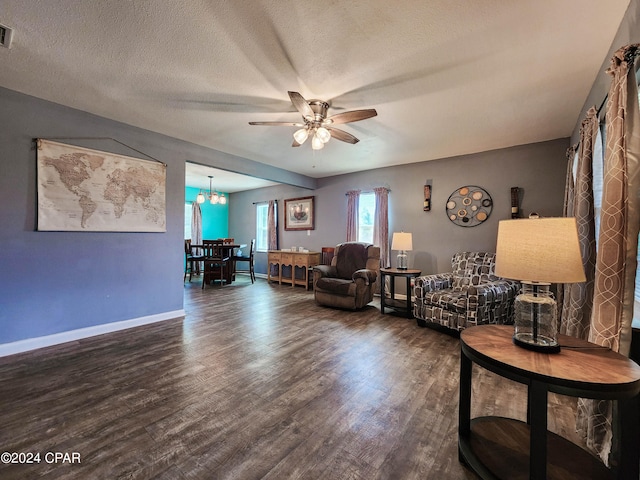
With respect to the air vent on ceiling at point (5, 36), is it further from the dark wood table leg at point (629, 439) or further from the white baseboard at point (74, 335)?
the dark wood table leg at point (629, 439)

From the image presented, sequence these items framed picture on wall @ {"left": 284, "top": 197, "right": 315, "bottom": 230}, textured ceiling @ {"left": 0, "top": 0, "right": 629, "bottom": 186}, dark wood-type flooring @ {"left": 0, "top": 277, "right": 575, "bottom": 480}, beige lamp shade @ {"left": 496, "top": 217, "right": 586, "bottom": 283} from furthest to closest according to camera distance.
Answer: framed picture on wall @ {"left": 284, "top": 197, "right": 315, "bottom": 230}
textured ceiling @ {"left": 0, "top": 0, "right": 629, "bottom": 186}
dark wood-type flooring @ {"left": 0, "top": 277, "right": 575, "bottom": 480}
beige lamp shade @ {"left": 496, "top": 217, "right": 586, "bottom": 283}

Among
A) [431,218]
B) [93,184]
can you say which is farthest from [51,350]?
[431,218]

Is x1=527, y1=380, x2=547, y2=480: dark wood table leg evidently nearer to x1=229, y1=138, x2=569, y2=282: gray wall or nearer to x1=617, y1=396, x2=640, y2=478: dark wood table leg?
x1=617, y1=396, x2=640, y2=478: dark wood table leg

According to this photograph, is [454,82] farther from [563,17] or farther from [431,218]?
[431,218]

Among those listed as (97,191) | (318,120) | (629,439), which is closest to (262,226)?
(97,191)

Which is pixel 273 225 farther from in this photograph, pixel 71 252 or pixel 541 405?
pixel 541 405

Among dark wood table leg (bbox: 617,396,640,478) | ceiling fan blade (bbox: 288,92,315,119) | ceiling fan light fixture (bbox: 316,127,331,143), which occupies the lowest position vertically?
dark wood table leg (bbox: 617,396,640,478)

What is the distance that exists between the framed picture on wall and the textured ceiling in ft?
10.8

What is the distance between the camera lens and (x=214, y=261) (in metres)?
6.25

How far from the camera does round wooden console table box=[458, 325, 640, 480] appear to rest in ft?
3.26

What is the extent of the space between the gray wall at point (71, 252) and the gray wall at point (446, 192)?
10.5ft

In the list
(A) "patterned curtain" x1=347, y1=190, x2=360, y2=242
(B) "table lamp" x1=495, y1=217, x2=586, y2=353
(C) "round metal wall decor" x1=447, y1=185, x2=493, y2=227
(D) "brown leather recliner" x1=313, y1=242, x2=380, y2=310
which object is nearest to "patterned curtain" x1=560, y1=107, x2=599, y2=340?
(B) "table lamp" x1=495, y1=217, x2=586, y2=353

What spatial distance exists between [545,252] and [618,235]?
655mm

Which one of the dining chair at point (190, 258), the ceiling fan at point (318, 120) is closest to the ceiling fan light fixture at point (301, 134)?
the ceiling fan at point (318, 120)
